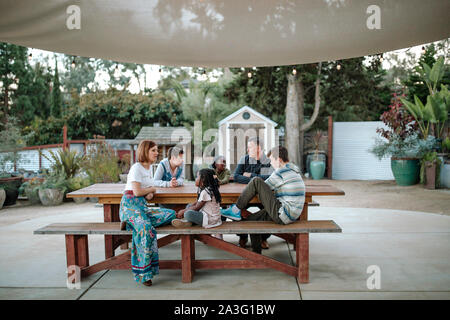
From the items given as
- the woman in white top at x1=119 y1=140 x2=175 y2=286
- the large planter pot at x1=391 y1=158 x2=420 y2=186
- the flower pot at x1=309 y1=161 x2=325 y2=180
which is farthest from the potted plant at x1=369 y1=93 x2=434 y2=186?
the woman in white top at x1=119 y1=140 x2=175 y2=286

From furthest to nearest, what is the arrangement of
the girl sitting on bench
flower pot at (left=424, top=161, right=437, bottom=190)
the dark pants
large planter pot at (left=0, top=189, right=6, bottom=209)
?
flower pot at (left=424, top=161, right=437, bottom=190) < large planter pot at (left=0, top=189, right=6, bottom=209) < the dark pants < the girl sitting on bench

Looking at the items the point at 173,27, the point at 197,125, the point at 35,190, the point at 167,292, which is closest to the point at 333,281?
the point at 167,292

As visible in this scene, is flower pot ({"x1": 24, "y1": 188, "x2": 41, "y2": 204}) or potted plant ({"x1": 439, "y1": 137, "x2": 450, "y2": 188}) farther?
potted plant ({"x1": 439, "y1": 137, "x2": 450, "y2": 188})

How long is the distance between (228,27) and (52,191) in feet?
20.6

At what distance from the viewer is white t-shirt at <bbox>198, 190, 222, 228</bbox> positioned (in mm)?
3520

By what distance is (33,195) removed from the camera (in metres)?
8.61

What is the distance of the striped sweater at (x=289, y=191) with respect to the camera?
11.8 feet

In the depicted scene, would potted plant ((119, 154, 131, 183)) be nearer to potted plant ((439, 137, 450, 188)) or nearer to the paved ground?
the paved ground

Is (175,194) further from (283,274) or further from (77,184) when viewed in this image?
(77,184)

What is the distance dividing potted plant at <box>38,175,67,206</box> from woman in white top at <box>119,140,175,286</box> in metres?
5.79

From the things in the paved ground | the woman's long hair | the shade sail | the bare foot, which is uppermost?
the shade sail

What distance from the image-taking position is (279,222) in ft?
11.9

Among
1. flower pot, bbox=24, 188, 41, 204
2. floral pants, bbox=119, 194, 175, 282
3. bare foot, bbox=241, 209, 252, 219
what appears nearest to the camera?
floral pants, bbox=119, 194, 175, 282

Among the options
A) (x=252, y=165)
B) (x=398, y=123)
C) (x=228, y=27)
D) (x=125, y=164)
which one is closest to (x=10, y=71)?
(x=125, y=164)
